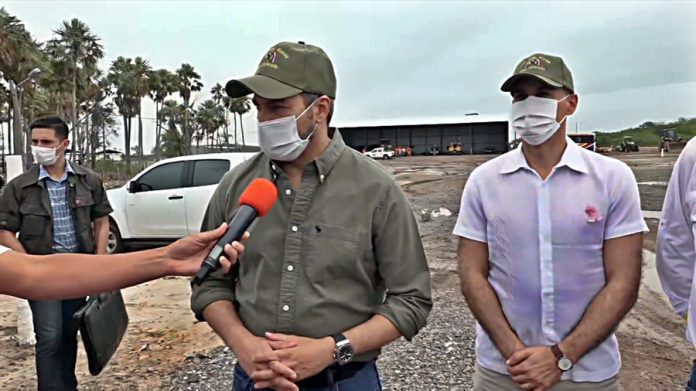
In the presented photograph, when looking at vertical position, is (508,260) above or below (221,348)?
above

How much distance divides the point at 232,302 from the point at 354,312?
45cm

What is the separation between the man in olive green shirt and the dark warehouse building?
5741 cm

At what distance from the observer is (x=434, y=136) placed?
64.1 m

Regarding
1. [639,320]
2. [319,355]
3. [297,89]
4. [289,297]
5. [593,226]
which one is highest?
[297,89]

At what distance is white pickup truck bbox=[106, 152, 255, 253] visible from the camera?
391 inches

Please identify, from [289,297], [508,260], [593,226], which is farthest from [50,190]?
[593,226]

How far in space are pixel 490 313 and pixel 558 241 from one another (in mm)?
396

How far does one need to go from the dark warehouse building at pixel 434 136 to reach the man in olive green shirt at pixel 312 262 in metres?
57.4

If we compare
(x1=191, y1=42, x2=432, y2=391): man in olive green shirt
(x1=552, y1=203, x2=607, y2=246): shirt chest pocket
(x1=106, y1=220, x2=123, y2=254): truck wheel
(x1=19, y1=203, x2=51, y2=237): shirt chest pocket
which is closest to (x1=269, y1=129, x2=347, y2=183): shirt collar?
(x1=191, y1=42, x2=432, y2=391): man in olive green shirt

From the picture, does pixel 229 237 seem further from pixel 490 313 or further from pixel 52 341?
pixel 52 341

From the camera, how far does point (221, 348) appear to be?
5.26 meters

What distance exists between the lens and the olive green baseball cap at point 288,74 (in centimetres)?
203

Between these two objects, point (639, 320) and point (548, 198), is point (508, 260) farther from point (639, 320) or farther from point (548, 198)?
point (639, 320)

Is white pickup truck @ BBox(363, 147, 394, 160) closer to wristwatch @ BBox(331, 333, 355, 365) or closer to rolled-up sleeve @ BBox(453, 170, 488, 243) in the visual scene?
rolled-up sleeve @ BBox(453, 170, 488, 243)
